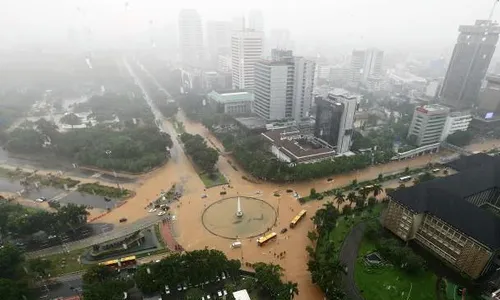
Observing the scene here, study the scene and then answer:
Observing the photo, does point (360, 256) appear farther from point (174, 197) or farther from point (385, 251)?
point (174, 197)

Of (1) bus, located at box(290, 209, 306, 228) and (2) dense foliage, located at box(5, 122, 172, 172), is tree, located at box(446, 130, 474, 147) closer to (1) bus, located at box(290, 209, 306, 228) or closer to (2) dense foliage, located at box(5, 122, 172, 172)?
(1) bus, located at box(290, 209, 306, 228)

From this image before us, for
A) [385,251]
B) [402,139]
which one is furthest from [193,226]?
[402,139]

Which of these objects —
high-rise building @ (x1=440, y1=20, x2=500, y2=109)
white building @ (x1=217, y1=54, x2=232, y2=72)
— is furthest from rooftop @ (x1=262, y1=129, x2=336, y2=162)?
white building @ (x1=217, y1=54, x2=232, y2=72)

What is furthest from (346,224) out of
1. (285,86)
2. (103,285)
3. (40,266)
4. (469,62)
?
(469,62)

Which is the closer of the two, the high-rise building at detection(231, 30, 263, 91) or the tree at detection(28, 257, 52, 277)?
the tree at detection(28, 257, 52, 277)

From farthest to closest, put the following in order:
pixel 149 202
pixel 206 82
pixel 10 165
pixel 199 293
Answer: pixel 206 82 < pixel 10 165 < pixel 149 202 < pixel 199 293

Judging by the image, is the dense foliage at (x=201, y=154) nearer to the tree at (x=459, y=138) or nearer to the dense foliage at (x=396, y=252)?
the dense foliage at (x=396, y=252)
